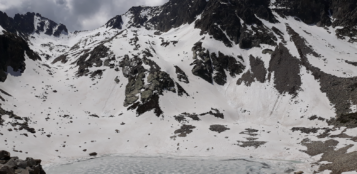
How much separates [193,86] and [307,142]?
1652 inches

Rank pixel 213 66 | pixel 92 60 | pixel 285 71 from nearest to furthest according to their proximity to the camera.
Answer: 1. pixel 285 71
2. pixel 213 66
3. pixel 92 60

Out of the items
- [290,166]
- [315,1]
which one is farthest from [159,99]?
[315,1]

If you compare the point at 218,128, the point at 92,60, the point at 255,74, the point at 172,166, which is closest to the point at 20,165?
the point at 172,166

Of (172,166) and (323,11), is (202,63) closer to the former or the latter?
(172,166)

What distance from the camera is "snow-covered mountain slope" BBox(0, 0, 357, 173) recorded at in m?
38.4

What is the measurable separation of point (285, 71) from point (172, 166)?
2332 inches

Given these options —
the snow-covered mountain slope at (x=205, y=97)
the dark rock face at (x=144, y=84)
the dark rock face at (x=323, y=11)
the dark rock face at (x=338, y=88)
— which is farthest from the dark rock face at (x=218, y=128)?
the dark rock face at (x=323, y=11)

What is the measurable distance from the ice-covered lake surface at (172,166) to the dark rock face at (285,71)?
139 ft

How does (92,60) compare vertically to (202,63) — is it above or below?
above

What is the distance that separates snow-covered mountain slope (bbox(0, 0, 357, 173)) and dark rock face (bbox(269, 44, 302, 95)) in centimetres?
33

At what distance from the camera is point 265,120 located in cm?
5888

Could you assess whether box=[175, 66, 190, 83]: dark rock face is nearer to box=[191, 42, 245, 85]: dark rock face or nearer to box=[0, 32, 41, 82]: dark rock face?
box=[191, 42, 245, 85]: dark rock face

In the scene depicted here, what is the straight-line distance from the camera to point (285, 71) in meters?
73.5

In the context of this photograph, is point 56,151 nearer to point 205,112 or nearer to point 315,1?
point 205,112
